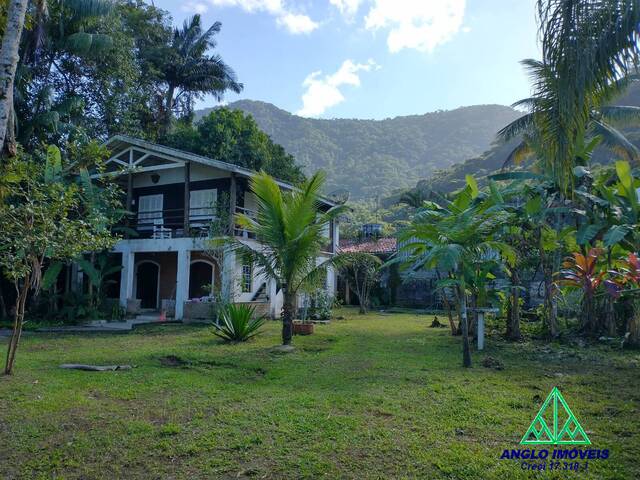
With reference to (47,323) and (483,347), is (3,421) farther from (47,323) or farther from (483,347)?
(47,323)

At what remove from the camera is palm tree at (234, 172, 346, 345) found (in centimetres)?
966

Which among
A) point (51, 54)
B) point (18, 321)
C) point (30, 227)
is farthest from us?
point (51, 54)

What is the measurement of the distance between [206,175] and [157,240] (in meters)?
3.38

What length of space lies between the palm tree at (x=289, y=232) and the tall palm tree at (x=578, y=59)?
5.45 meters

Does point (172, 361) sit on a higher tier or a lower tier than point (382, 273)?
lower

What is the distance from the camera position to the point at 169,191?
63.2 ft

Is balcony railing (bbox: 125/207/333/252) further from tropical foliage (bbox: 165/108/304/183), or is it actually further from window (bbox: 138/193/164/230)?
tropical foliage (bbox: 165/108/304/183)

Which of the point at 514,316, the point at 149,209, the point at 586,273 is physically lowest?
the point at 514,316

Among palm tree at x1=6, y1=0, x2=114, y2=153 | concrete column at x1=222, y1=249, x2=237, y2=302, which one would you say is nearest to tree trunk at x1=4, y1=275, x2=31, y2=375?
concrete column at x1=222, y1=249, x2=237, y2=302

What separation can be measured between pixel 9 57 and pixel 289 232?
565 cm

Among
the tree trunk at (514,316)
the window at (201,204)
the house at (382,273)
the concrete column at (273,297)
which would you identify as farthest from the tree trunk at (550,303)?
the house at (382,273)

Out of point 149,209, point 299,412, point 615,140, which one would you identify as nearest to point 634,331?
point 299,412

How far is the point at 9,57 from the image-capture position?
5125mm

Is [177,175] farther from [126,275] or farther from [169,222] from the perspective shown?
[126,275]
